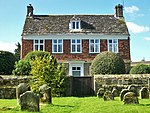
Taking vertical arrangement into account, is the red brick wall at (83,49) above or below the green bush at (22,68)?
above

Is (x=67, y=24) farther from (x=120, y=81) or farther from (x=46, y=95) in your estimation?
(x=46, y=95)

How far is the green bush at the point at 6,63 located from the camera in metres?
28.0

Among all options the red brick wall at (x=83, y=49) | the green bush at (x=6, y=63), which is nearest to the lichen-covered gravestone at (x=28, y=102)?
the green bush at (x=6, y=63)

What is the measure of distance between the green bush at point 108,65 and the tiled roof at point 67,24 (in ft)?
39.9

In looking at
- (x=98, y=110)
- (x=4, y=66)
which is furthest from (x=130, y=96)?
(x=4, y=66)

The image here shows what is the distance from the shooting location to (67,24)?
41406 millimetres

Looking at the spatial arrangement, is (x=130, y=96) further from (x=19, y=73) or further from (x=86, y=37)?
(x=86, y=37)

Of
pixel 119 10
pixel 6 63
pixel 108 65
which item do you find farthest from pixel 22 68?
pixel 119 10

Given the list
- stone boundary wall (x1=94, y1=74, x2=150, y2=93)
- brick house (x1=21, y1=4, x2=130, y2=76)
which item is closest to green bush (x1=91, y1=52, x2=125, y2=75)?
stone boundary wall (x1=94, y1=74, x2=150, y2=93)

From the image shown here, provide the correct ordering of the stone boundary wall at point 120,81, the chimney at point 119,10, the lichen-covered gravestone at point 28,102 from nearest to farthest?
the lichen-covered gravestone at point 28,102 < the stone boundary wall at point 120,81 < the chimney at point 119,10

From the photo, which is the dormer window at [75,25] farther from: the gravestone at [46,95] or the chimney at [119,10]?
the gravestone at [46,95]

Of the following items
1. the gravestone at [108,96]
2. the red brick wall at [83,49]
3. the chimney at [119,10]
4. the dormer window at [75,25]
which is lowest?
the gravestone at [108,96]

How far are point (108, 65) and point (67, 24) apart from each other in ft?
51.2

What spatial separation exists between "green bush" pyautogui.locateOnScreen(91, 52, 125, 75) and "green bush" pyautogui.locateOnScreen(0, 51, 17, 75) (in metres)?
8.29
